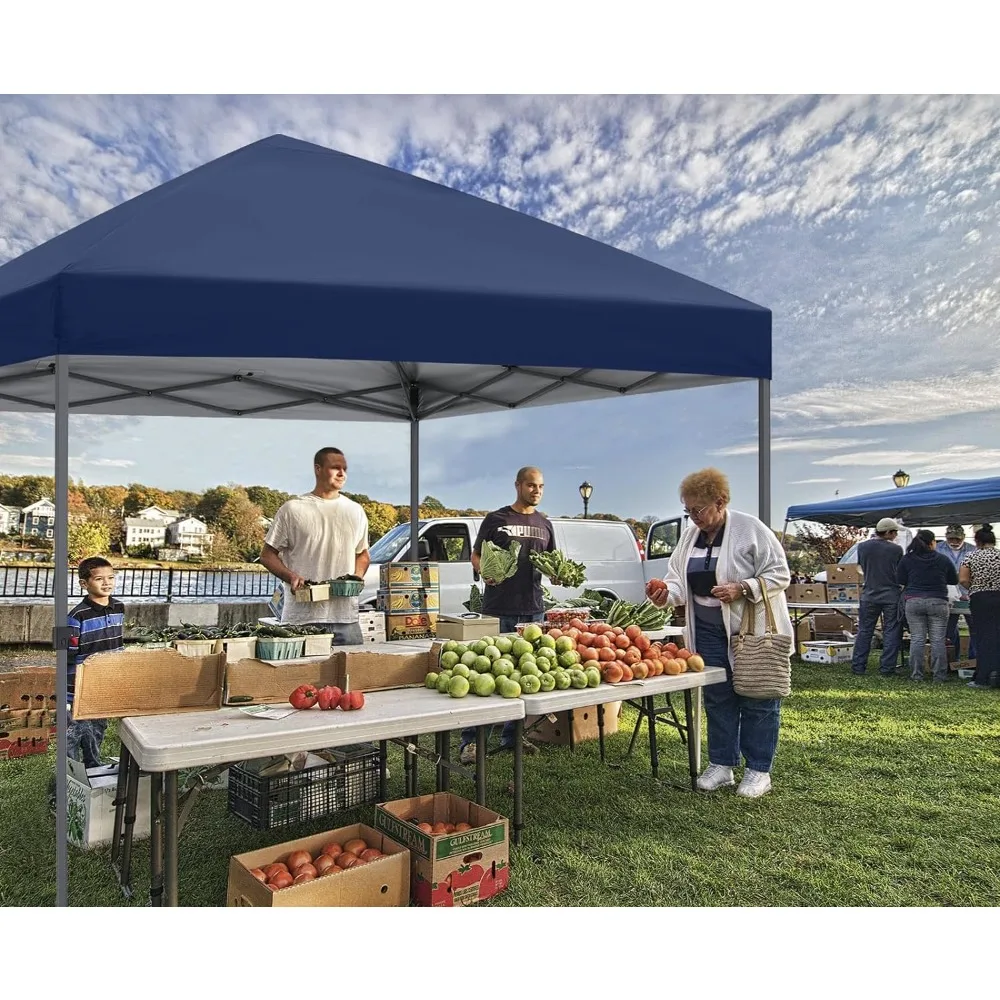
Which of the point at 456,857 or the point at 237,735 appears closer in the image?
the point at 237,735

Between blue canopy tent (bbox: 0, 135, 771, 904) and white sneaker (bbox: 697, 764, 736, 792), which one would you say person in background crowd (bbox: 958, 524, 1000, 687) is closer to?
white sneaker (bbox: 697, 764, 736, 792)

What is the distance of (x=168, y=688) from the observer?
3.27 meters

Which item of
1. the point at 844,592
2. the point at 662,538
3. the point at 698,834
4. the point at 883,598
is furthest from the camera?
the point at 662,538

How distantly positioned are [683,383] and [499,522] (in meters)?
1.59

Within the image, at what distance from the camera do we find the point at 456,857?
10.7ft

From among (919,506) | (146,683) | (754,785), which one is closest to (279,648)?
(146,683)

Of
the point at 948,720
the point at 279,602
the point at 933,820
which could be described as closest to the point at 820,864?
the point at 933,820

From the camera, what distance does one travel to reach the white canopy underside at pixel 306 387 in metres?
5.54

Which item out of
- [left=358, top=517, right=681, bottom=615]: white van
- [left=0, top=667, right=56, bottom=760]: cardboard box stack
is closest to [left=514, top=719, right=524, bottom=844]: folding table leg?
[left=0, top=667, right=56, bottom=760]: cardboard box stack

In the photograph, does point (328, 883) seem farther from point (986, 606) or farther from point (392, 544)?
point (986, 606)

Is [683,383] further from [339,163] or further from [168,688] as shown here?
[168,688]

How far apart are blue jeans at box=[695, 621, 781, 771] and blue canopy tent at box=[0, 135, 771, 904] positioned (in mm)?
913

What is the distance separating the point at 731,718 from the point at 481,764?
191 cm

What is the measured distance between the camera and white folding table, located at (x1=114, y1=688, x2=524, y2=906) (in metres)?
2.80
